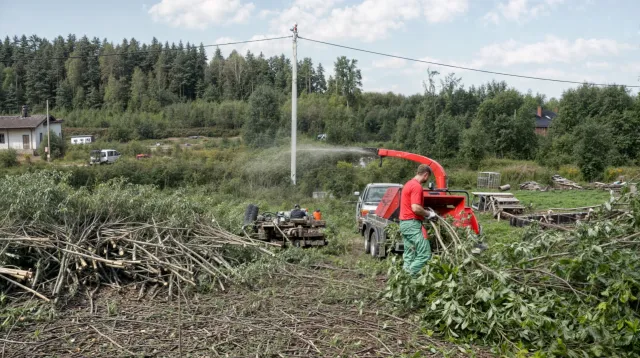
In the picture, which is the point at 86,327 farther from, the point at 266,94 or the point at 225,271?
the point at 266,94

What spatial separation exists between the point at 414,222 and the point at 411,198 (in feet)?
1.21

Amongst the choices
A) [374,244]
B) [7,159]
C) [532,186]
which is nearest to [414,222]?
[374,244]

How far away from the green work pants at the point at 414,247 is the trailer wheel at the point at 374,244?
3220mm

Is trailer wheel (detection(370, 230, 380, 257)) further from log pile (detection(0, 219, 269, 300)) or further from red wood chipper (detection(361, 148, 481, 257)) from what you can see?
log pile (detection(0, 219, 269, 300))

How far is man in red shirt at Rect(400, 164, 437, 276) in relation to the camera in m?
7.89

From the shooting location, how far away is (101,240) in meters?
9.34

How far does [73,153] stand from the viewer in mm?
40062

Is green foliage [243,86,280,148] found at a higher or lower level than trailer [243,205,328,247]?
higher

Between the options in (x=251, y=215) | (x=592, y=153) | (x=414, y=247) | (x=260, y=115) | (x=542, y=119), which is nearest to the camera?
(x=414, y=247)

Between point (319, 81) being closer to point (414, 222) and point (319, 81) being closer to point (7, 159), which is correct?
point (7, 159)

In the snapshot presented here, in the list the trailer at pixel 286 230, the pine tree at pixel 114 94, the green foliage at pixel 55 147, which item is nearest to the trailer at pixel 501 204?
the trailer at pixel 286 230

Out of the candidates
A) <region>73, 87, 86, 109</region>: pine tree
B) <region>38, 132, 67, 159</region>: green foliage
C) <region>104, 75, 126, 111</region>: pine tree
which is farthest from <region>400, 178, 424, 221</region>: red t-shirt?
<region>73, 87, 86, 109</region>: pine tree

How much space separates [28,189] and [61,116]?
63831 millimetres

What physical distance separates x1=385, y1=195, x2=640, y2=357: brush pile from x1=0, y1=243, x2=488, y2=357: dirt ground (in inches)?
16.9
